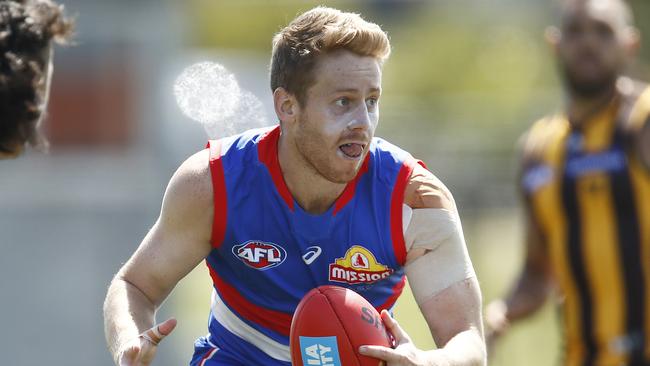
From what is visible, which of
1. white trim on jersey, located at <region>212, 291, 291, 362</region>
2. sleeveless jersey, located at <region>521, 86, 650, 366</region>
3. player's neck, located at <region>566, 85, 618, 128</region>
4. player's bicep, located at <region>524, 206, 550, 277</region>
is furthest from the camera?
player's bicep, located at <region>524, 206, 550, 277</region>

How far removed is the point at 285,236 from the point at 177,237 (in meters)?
0.43

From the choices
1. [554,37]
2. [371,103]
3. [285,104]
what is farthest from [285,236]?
[554,37]

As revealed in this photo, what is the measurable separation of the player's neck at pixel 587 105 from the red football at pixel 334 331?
362 cm

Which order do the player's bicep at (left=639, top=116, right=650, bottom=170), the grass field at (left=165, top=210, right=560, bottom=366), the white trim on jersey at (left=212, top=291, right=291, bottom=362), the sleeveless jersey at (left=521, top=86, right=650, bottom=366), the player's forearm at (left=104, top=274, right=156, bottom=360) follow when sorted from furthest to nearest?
the grass field at (left=165, top=210, right=560, bottom=366) → the sleeveless jersey at (left=521, top=86, right=650, bottom=366) → the player's bicep at (left=639, top=116, right=650, bottom=170) → the white trim on jersey at (left=212, top=291, right=291, bottom=362) → the player's forearm at (left=104, top=274, right=156, bottom=360)

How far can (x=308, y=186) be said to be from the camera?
17.4 ft

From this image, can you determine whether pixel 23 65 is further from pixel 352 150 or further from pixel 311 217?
pixel 352 150

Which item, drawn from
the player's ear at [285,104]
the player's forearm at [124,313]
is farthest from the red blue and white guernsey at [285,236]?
the player's forearm at [124,313]

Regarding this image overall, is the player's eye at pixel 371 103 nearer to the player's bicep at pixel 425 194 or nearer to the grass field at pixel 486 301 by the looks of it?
the player's bicep at pixel 425 194

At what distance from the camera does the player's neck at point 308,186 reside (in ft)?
17.3

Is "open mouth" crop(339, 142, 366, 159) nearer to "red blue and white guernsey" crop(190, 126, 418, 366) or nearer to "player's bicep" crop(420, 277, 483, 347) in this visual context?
"red blue and white guernsey" crop(190, 126, 418, 366)

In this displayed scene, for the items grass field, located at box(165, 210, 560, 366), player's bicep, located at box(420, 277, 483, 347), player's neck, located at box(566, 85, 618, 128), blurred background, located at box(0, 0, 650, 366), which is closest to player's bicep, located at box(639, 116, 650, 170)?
player's neck, located at box(566, 85, 618, 128)

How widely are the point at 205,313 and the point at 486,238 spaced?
3616 mm

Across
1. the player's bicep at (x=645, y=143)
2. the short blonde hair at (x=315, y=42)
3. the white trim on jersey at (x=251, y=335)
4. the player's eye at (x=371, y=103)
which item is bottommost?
the white trim on jersey at (x=251, y=335)

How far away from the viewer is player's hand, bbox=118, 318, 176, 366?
4914mm
